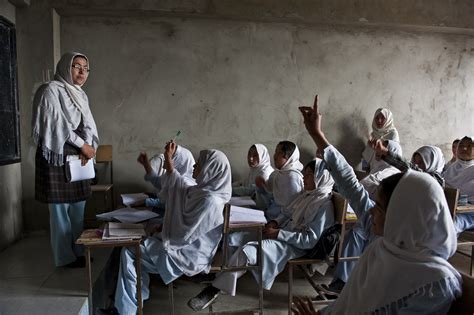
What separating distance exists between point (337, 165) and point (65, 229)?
1.82m

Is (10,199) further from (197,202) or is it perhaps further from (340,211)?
(340,211)

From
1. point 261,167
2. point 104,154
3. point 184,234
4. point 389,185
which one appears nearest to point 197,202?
point 184,234

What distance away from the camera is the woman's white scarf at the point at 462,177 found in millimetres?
3564

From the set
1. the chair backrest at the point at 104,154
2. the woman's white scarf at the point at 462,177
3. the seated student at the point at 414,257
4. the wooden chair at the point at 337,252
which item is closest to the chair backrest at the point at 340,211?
the wooden chair at the point at 337,252

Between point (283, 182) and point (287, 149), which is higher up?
point (287, 149)

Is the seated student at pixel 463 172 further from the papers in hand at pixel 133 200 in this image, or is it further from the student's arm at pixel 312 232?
the papers in hand at pixel 133 200

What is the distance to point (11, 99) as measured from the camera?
3498 mm

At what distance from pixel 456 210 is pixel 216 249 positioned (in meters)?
1.86

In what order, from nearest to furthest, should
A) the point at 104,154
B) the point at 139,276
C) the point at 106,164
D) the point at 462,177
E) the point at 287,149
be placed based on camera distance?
the point at 139,276 → the point at 287,149 → the point at 462,177 → the point at 104,154 → the point at 106,164

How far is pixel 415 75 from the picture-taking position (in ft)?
16.0

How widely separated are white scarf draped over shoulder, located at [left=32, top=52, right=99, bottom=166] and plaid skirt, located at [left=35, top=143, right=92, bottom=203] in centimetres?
6

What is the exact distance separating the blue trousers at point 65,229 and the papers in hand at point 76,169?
0.19 metres

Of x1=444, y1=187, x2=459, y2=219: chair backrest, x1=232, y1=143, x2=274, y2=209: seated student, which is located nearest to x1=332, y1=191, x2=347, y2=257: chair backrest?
x1=444, y1=187, x2=459, y2=219: chair backrest

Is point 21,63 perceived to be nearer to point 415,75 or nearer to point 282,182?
point 282,182
